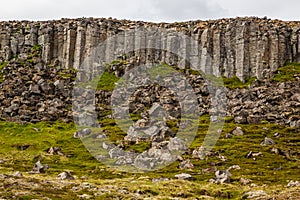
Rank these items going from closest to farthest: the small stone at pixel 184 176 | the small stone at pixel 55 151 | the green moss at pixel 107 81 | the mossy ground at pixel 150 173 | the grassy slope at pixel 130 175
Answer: the grassy slope at pixel 130 175 → the mossy ground at pixel 150 173 → the small stone at pixel 184 176 → the small stone at pixel 55 151 → the green moss at pixel 107 81

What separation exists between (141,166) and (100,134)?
33245mm

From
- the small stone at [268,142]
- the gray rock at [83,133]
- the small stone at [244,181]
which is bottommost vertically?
the small stone at [244,181]

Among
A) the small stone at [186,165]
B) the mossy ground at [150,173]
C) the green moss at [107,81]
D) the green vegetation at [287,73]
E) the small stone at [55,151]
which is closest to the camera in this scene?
the mossy ground at [150,173]

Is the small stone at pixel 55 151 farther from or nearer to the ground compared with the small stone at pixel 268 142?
nearer to the ground

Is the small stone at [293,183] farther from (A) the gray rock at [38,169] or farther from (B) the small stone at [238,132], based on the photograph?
(B) the small stone at [238,132]

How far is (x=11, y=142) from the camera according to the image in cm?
12912

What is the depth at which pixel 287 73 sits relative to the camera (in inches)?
7357

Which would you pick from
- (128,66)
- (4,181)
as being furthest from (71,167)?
(128,66)

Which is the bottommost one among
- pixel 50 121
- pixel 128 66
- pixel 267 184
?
pixel 267 184

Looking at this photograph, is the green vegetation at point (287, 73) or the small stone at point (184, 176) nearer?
the small stone at point (184, 176)

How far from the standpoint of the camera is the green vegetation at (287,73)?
7067 inches

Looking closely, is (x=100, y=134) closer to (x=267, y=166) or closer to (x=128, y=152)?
(x=128, y=152)

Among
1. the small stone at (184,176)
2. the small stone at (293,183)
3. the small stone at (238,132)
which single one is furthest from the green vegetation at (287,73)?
the small stone at (293,183)

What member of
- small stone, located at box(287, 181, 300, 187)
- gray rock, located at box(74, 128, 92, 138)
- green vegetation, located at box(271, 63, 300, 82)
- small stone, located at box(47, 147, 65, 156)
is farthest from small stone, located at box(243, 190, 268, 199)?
green vegetation, located at box(271, 63, 300, 82)
